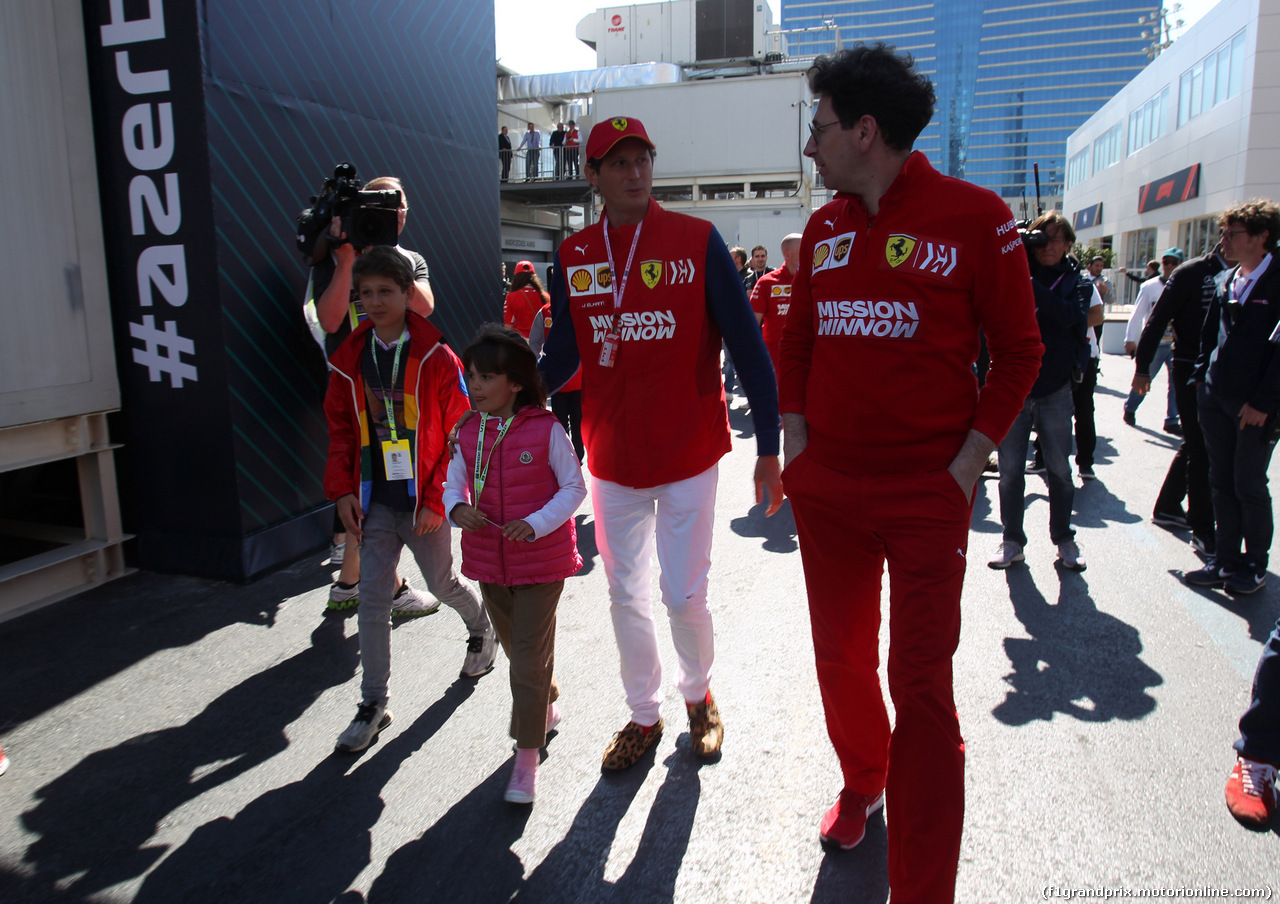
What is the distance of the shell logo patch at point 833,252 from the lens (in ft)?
7.07

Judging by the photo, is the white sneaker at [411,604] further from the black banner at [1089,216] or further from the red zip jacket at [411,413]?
the black banner at [1089,216]

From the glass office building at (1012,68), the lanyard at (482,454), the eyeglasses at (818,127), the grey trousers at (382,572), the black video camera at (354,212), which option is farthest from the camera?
the glass office building at (1012,68)

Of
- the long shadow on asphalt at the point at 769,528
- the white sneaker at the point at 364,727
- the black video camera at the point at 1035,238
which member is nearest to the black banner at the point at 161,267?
the white sneaker at the point at 364,727

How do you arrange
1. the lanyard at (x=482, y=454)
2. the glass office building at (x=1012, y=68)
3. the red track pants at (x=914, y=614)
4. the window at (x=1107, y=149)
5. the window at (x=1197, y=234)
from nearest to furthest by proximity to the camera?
1. the red track pants at (x=914, y=614)
2. the lanyard at (x=482, y=454)
3. the window at (x=1197, y=234)
4. the window at (x=1107, y=149)
5. the glass office building at (x=1012, y=68)

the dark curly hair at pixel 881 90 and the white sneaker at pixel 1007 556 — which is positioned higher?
the dark curly hair at pixel 881 90

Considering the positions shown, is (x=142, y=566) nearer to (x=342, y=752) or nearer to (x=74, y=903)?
(x=342, y=752)

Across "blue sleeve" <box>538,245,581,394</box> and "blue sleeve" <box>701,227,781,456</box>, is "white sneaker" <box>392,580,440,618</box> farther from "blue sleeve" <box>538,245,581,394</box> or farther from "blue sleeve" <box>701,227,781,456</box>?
"blue sleeve" <box>701,227,781,456</box>

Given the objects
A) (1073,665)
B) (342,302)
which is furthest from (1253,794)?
(342,302)

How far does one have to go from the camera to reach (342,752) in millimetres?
3000

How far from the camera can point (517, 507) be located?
272 centimetres

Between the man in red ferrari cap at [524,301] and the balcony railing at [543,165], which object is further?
the balcony railing at [543,165]

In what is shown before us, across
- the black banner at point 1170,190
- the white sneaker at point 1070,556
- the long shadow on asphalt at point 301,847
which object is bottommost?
the long shadow on asphalt at point 301,847

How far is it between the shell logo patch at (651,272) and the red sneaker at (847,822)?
1712 millimetres

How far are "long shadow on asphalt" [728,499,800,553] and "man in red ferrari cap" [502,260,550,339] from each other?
275cm
